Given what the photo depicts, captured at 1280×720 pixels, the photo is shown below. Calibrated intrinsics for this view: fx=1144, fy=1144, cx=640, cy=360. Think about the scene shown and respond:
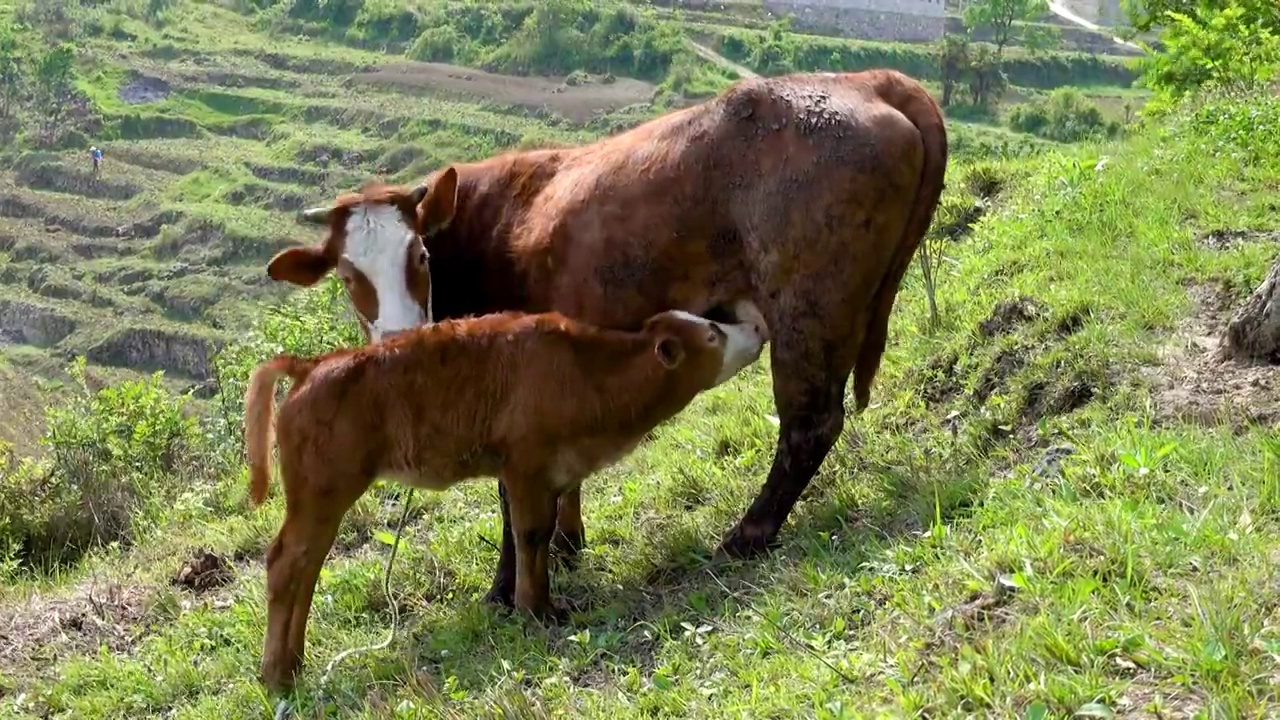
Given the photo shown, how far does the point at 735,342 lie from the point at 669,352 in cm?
37

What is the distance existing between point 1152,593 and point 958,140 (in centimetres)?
2438

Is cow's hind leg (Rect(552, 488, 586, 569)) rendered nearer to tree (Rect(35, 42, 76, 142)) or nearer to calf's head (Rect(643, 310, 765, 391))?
calf's head (Rect(643, 310, 765, 391))

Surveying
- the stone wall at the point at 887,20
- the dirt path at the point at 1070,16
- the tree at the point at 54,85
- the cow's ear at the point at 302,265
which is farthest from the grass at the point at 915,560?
the tree at the point at 54,85

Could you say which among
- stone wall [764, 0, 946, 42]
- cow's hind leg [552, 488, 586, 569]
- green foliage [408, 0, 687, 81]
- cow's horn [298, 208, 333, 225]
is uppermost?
cow's horn [298, 208, 333, 225]

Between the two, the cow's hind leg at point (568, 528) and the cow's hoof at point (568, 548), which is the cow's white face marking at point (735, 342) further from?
the cow's hoof at point (568, 548)

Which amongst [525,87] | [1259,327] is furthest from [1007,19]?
[1259,327]

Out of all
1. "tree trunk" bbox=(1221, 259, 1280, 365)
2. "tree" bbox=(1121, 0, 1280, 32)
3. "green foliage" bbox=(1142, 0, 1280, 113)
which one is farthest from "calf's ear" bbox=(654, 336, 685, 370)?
"tree" bbox=(1121, 0, 1280, 32)

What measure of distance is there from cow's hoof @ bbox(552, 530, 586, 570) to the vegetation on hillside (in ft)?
0.42

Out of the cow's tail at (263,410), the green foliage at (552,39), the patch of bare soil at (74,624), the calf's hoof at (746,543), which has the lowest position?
the green foliage at (552,39)

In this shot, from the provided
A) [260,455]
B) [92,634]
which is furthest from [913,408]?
[92,634]

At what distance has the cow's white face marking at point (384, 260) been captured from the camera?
5.57 m

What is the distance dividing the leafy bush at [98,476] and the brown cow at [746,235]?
4426mm

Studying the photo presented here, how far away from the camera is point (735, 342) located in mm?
5215

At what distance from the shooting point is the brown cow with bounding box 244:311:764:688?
4.93 metres
